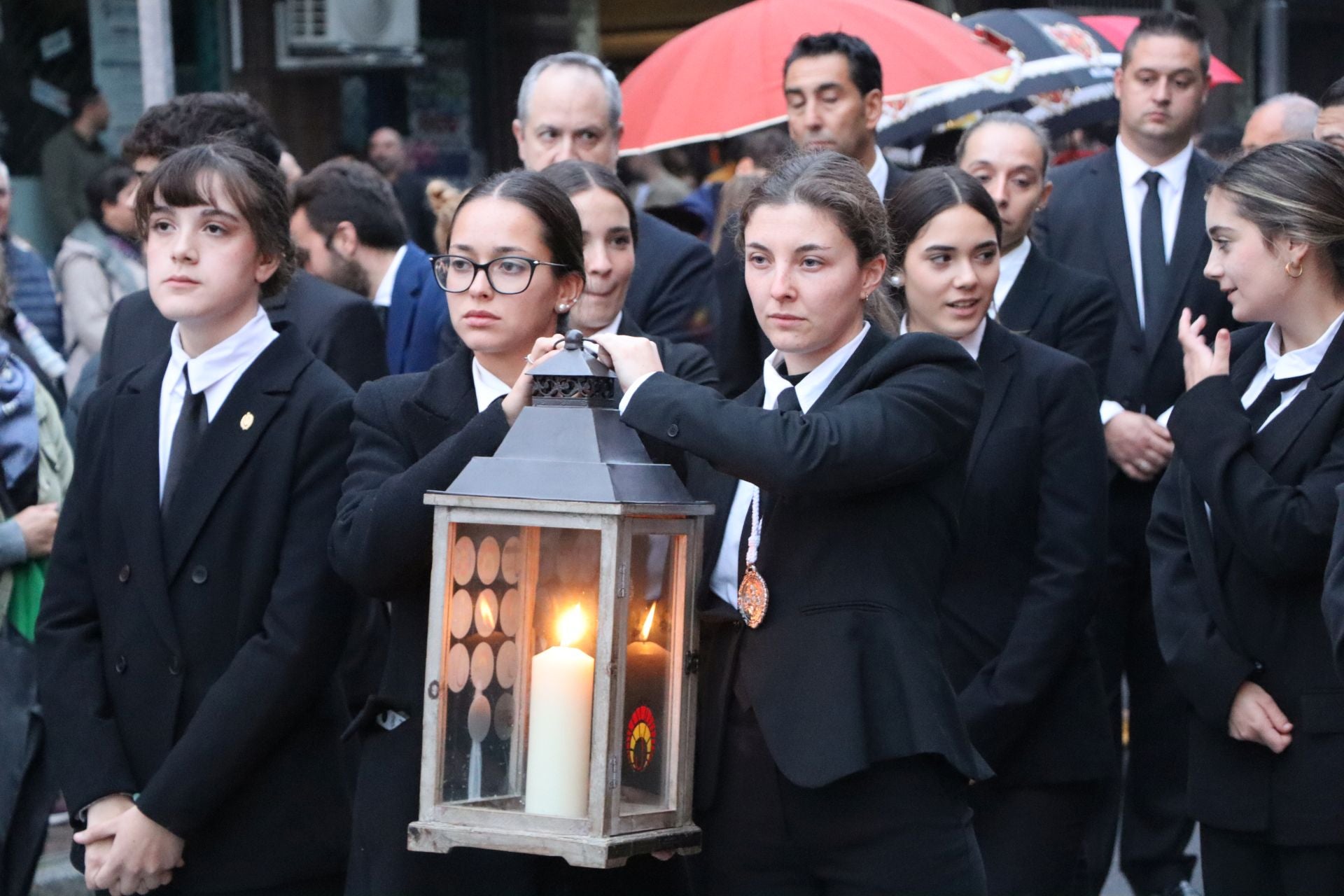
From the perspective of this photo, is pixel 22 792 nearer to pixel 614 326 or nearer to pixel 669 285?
pixel 614 326

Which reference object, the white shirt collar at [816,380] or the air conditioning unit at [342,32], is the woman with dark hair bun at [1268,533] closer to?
the white shirt collar at [816,380]

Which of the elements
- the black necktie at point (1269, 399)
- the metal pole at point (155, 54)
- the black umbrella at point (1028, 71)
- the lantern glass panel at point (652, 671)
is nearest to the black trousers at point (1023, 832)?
the black necktie at point (1269, 399)

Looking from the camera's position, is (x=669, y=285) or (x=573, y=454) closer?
(x=573, y=454)

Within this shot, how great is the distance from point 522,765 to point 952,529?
89 cm

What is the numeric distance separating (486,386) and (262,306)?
58.0 inches

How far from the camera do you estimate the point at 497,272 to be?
3.40 metres

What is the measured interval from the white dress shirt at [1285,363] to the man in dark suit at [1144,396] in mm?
1237

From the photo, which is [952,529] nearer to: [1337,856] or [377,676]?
[1337,856]

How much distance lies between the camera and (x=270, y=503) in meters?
3.71

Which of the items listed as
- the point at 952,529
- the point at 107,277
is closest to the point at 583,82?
the point at 952,529

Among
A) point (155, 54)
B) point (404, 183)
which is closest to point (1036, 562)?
point (155, 54)

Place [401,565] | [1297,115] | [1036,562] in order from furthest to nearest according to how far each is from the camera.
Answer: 1. [1297,115]
2. [1036,562]
3. [401,565]

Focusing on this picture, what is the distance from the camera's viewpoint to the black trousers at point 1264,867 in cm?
398

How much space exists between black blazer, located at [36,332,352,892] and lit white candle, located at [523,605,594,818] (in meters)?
0.92
